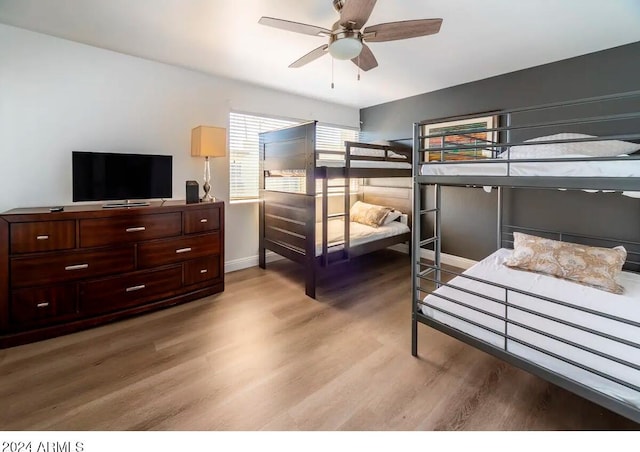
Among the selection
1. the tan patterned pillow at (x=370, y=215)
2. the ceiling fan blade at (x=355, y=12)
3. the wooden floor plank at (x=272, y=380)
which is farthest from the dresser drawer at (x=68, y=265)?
the tan patterned pillow at (x=370, y=215)

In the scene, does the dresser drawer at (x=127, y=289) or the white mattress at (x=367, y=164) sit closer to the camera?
the dresser drawer at (x=127, y=289)

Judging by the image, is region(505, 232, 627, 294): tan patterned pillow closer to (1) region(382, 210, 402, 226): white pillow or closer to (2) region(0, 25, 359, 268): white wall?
(1) region(382, 210, 402, 226): white pillow

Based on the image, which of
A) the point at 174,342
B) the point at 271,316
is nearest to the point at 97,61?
the point at 174,342

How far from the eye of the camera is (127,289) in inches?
101

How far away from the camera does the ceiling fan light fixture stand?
1.85 meters

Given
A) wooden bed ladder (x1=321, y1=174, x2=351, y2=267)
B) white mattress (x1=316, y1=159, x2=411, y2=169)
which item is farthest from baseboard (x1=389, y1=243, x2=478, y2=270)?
wooden bed ladder (x1=321, y1=174, x2=351, y2=267)

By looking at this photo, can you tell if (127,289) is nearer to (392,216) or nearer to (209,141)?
(209,141)

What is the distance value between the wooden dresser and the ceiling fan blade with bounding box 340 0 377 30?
6.75ft

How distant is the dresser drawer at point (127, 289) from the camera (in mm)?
2400

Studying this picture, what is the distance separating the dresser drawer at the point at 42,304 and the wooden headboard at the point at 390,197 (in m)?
4.04

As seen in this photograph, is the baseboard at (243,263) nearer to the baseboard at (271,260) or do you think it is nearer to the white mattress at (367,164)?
the baseboard at (271,260)

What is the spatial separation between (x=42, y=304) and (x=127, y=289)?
0.55 meters

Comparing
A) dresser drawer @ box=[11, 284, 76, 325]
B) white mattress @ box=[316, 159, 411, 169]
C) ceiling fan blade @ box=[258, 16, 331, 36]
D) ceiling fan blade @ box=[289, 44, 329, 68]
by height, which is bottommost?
dresser drawer @ box=[11, 284, 76, 325]
